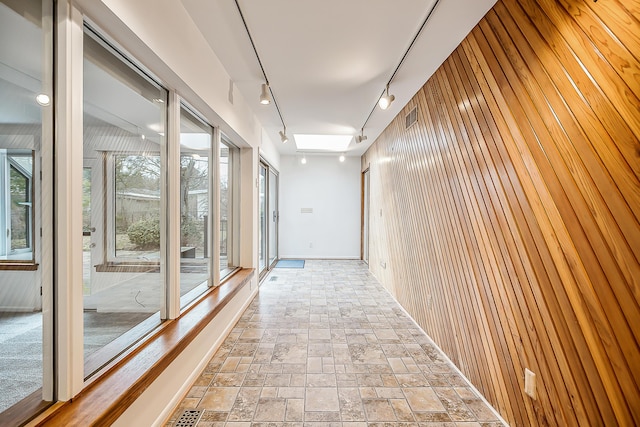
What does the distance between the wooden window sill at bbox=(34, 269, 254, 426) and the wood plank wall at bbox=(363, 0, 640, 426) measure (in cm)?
212

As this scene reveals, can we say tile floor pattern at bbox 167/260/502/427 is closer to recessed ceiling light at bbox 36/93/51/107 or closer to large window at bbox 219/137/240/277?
Answer: large window at bbox 219/137/240/277

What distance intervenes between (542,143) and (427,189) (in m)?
1.51

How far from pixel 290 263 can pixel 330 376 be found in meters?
4.55

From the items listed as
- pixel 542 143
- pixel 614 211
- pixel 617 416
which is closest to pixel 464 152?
pixel 542 143

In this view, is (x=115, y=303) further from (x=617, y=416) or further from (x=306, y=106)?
(x=306, y=106)

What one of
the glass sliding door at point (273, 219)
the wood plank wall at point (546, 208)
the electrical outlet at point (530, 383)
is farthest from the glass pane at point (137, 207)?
the glass sliding door at point (273, 219)

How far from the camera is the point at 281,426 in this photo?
1.77m

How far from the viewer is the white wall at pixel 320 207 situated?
23.8 feet

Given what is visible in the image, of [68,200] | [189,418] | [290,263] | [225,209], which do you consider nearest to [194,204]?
[225,209]

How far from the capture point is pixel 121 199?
1.67 m

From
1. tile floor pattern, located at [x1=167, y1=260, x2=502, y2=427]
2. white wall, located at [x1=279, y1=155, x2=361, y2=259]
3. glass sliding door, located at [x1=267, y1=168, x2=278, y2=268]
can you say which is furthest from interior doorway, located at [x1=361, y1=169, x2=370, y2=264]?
tile floor pattern, located at [x1=167, y1=260, x2=502, y2=427]

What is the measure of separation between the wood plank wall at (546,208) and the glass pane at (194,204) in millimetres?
2277

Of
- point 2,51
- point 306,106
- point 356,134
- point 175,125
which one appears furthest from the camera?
point 356,134

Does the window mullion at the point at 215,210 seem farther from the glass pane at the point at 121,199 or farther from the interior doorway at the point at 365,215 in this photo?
the interior doorway at the point at 365,215
